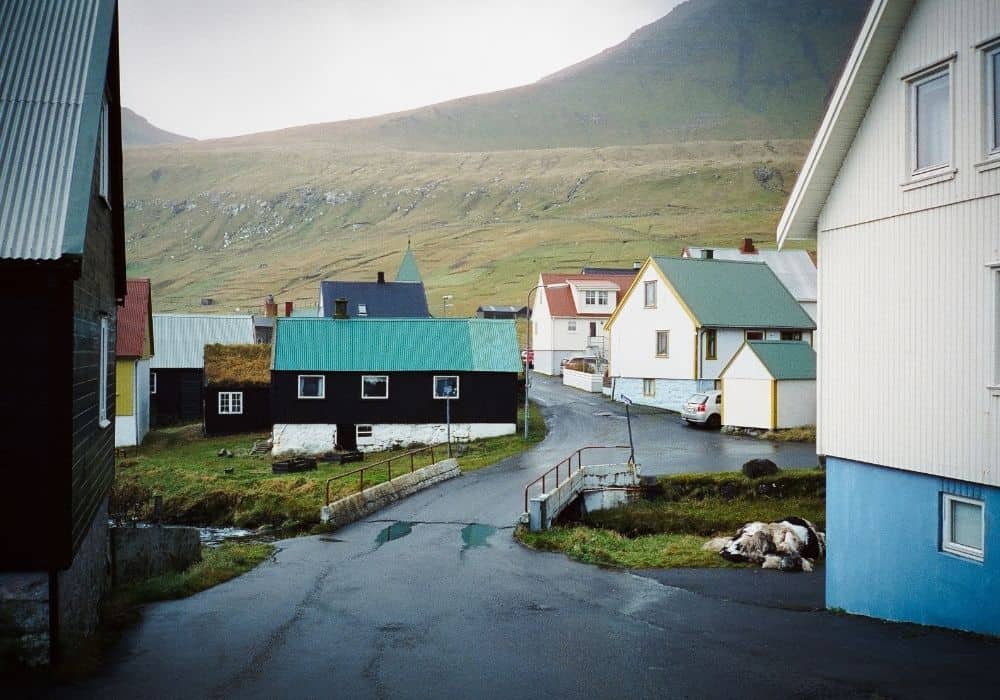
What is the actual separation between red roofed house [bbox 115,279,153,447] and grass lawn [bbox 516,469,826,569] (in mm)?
26236

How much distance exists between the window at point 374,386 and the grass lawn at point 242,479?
9.57 feet

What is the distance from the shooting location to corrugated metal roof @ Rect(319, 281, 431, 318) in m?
65.1

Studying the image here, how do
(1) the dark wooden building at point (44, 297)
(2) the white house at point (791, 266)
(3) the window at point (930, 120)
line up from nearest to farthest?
(1) the dark wooden building at point (44, 297)
(3) the window at point (930, 120)
(2) the white house at point (791, 266)

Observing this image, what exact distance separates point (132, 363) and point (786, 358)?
3081 cm

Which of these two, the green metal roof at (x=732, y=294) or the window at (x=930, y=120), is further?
the green metal roof at (x=732, y=294)

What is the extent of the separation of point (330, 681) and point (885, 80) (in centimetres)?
1156

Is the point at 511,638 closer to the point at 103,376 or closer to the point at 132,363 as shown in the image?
the point at 103,376

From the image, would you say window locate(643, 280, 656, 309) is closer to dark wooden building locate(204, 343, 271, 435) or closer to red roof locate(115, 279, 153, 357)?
dark wooden building locate(204, 343, 271, 435)

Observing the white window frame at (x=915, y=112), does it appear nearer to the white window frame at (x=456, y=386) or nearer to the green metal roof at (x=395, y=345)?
the green metal roof at (x=395, y=345)

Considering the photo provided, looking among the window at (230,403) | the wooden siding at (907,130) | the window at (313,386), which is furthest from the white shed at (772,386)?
the window at (230,403)

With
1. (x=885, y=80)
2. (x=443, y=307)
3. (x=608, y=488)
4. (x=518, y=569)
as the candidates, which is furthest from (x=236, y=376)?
(x=443, y=307)

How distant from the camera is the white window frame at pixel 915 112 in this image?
12.1 metres


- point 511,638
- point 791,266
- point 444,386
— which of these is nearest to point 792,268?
point 791,266

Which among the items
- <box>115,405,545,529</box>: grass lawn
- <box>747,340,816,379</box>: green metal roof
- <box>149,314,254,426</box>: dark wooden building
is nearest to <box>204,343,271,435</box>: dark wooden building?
<box>115,405,545,529</box>: grass lawn
